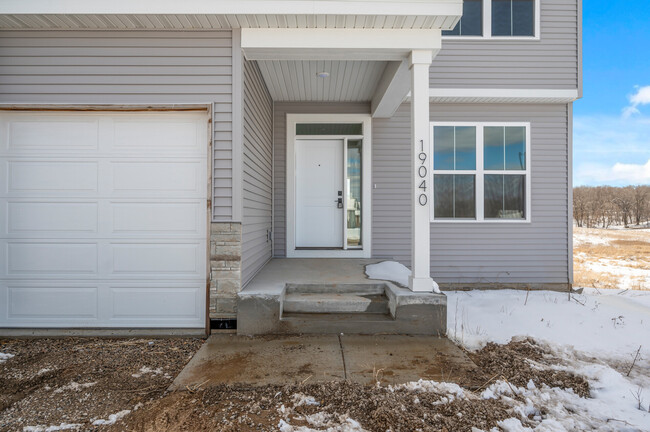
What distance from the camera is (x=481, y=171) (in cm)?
561

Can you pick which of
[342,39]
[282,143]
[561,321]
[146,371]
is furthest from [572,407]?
[282,143]

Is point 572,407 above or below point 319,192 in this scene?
below

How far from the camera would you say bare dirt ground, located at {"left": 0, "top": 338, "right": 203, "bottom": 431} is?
2.06 meters

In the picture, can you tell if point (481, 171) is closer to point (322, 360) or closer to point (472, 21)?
point (472, 21)

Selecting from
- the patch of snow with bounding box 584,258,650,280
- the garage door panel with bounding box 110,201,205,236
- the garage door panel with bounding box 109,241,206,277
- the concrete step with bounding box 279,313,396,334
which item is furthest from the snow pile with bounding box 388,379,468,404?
the patch of snow with bounding box 584,258,650,280

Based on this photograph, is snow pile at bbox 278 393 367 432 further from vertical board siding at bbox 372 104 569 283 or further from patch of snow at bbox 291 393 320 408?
vertical board siding at bbox 372 104 569 283

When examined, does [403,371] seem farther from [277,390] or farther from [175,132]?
[175,132]

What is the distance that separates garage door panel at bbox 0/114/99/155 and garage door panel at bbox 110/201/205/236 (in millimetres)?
712

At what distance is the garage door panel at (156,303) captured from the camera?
340cm

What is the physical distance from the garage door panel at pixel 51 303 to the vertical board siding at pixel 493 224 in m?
3.83

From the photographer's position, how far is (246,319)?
127 inches

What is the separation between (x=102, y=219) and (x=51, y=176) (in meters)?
0.66

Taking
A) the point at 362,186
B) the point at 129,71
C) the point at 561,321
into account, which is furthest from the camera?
the point at 362,186

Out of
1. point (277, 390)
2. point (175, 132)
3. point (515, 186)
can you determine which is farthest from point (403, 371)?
point (515, 186)
